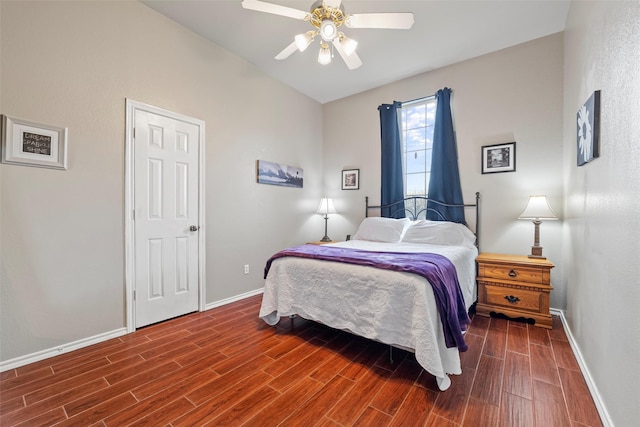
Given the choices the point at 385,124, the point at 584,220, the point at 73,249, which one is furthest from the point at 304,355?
the point at 385,124

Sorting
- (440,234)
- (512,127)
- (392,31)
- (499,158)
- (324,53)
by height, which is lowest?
(440,234)

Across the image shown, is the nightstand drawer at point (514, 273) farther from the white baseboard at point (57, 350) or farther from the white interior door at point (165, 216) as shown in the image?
the white baseboard at point (57, 350)

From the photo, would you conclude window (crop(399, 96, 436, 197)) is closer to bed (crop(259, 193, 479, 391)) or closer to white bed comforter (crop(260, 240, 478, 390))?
bed (crop(259, 193, 479, 391))

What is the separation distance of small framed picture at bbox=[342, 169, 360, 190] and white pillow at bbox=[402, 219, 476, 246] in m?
1.30

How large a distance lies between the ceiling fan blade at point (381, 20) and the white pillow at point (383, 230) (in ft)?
7.40

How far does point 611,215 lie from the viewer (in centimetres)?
137

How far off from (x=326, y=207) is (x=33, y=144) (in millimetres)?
3338

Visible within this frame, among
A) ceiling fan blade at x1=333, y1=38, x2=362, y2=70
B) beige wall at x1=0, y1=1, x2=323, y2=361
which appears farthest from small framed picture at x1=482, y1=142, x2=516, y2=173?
beige wall at x1=0, y1=1, x2=323, y2=361

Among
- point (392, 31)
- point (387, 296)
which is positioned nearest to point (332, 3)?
point (392, 31)

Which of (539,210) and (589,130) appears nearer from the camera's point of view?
(589,130)

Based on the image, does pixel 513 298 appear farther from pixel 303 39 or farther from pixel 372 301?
pixel 303 39

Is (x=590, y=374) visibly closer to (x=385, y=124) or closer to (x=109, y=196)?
(x=385, y=124)

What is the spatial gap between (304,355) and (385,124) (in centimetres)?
334

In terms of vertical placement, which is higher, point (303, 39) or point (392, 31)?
point (392, 31)
